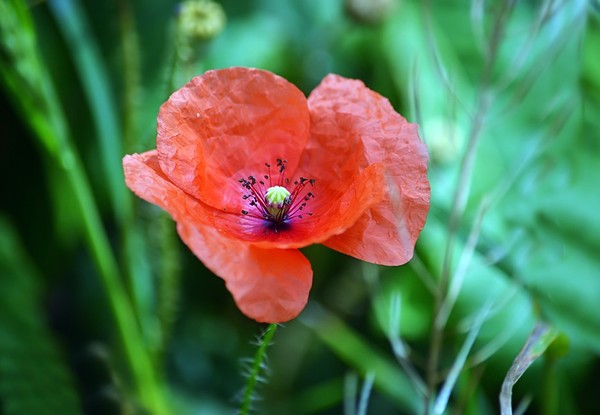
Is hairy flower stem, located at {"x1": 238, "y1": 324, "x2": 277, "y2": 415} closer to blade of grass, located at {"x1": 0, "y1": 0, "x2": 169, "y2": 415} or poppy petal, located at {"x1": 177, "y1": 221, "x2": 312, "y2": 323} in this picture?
poppy petal, located at {"x1": 177, "y1": 221, "x2": 312, "y2": 323}

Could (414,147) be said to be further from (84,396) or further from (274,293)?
(84,396)

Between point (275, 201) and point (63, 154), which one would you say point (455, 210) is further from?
point (63, 154)

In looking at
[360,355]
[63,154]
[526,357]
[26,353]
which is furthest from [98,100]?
[526,357]

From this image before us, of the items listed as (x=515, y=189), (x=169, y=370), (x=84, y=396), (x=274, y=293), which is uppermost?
(x=274, y=293)

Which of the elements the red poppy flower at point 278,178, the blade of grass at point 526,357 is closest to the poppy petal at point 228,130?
the red poppy flower at point 278,178

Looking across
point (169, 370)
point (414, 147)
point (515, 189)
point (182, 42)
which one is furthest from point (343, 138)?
point (169, 370)

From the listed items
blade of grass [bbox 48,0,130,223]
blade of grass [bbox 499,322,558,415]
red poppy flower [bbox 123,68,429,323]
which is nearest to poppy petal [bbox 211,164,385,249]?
red poppy flower [bbox 123,68,429,323]

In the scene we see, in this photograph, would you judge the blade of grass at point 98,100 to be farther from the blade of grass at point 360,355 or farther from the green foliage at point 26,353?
the blade of grass at point 360,355
